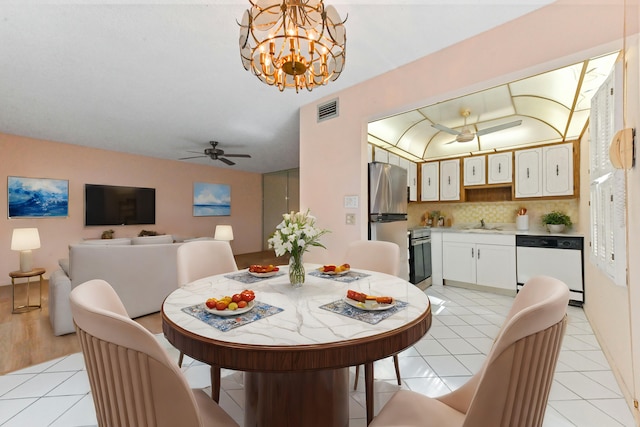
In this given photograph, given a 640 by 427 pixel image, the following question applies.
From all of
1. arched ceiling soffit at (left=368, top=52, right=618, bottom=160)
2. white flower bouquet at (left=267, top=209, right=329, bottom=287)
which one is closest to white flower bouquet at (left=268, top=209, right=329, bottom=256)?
white flower bouquet at (left=267, top=209, right=329, bottom=287)

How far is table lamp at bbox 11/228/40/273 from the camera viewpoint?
10.6ft

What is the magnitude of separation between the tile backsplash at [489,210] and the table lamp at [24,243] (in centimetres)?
534

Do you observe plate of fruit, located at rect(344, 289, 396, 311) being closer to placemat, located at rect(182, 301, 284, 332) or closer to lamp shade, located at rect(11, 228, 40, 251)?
placemat, located at rect(182, 301, 284, 332)

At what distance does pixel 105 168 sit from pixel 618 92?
7.03 metres

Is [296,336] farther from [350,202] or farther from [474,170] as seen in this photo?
[474,170]

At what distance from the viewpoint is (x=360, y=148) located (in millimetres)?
2762

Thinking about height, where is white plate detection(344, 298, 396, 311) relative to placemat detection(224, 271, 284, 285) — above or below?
above

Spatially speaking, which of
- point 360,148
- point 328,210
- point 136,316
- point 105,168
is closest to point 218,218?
point 105,168

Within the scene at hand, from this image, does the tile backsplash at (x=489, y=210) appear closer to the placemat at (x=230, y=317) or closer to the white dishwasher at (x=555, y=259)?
the white dishwasher at (x=555, y=259)

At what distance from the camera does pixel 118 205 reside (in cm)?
555

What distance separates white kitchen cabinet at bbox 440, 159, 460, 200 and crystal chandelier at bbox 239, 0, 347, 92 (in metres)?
3.62

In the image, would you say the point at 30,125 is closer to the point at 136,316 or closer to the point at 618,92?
the point at 136,316

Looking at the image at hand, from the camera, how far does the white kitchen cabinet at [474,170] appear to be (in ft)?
14.4

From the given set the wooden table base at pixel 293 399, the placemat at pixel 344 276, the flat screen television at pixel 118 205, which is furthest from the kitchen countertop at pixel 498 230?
the flat screen television at pixel 118 205
